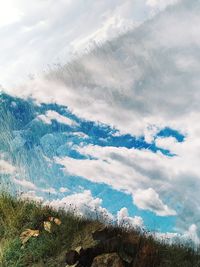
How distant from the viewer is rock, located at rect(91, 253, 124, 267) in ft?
27.4

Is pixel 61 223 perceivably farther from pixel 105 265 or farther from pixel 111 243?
pixel 105 265

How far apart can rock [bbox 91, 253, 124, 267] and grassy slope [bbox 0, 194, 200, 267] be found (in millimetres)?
1002

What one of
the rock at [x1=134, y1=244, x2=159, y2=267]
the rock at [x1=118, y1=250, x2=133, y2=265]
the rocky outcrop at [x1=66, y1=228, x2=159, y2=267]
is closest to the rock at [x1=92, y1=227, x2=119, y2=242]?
the rocky outcrop at [x1=66, y1=228, x2=159, y2=267]

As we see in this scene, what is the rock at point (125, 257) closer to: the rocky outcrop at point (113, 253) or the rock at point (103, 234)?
the rocky outcrop at point (113, 253)

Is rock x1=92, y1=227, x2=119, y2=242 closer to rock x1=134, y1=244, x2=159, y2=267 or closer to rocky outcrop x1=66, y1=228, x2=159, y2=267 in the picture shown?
rocky outcrop x1=66, y1=228, x2=159, y2=267

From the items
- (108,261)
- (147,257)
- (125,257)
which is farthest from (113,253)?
(147,257)

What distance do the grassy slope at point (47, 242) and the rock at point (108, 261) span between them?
3.29ft

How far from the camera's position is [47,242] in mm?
10219

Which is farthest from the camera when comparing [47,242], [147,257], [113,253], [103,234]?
[47,242]

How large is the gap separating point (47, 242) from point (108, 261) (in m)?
2.18

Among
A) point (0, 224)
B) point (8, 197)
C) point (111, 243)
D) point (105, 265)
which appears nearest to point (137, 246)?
point (111, 243)

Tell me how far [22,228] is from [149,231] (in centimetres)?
284

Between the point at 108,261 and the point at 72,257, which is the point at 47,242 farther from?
the point at 108,261

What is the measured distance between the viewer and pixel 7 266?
32.3 feet
